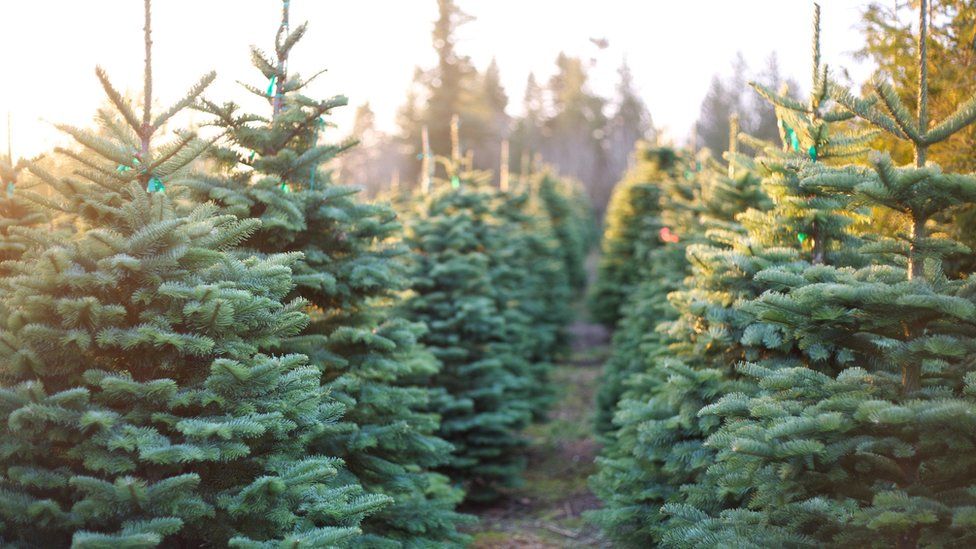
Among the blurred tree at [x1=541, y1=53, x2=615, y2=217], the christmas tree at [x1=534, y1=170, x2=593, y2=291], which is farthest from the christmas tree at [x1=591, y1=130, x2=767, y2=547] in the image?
the blurred tree at [x1=541, y1=53, x2=615, y2=217]

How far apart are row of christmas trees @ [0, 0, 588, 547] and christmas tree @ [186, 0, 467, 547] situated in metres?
0.02

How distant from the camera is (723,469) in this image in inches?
157

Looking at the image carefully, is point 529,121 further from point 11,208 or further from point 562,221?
point 11,208

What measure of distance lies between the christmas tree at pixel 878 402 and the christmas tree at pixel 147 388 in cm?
222

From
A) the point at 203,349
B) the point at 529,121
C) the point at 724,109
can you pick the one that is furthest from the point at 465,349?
the point at 529,121

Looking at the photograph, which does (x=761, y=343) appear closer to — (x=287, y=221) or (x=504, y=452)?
(x=287, y=221)

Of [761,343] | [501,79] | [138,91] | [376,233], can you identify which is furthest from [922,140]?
[501,79]

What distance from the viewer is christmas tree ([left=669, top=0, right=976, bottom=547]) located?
3.08m

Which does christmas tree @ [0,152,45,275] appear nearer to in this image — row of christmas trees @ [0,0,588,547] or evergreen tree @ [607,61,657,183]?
row of christmas trees @ [0,0,588,547]

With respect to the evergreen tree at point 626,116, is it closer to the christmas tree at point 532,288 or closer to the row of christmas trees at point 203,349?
the christmas tree at point 532,288

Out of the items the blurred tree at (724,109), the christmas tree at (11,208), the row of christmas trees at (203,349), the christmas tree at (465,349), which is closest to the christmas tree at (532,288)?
the christmas tree at (465,349)

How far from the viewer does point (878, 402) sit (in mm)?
3145

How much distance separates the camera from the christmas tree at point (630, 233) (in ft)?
48.3

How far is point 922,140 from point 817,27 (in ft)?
6.20
